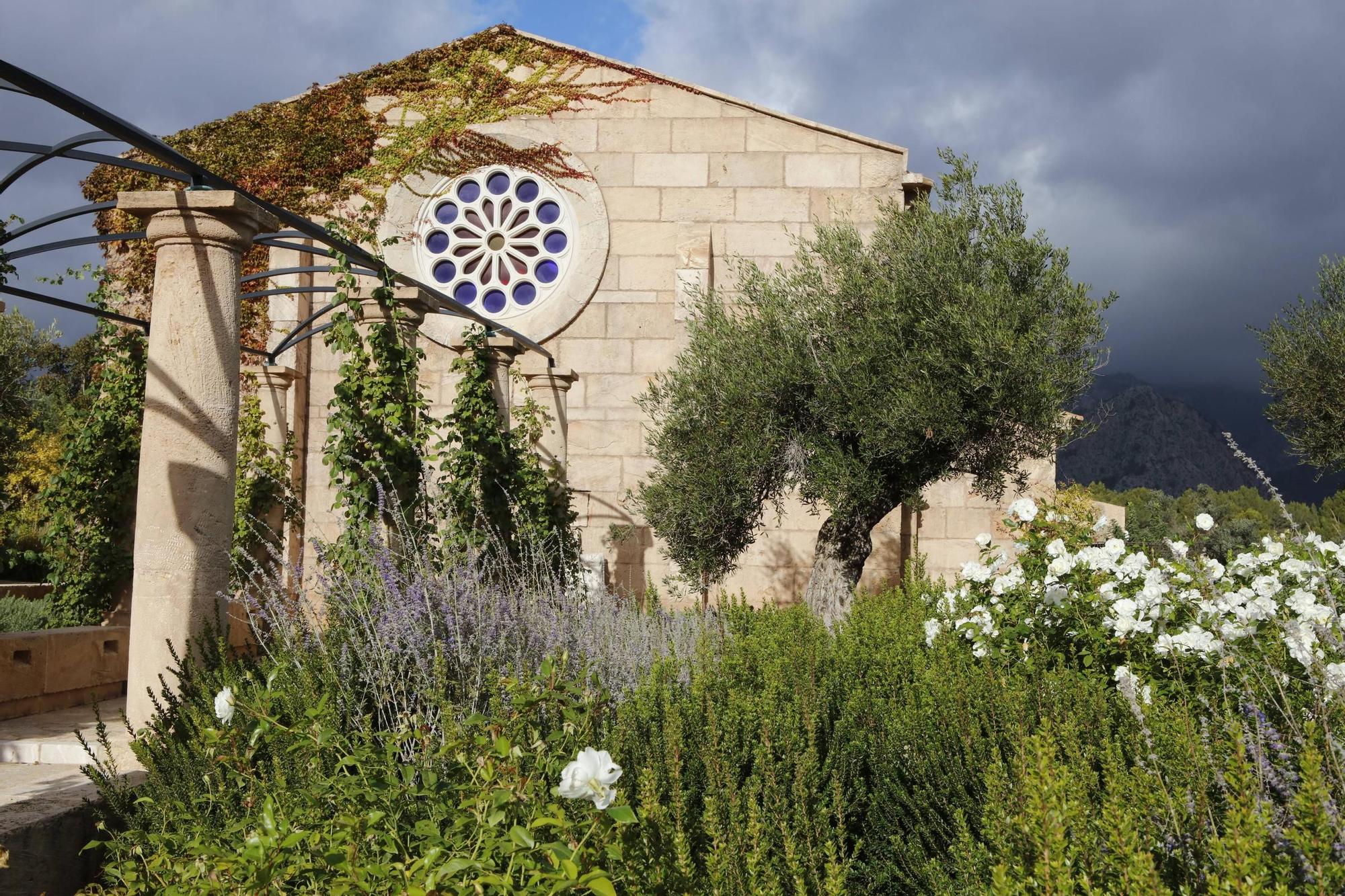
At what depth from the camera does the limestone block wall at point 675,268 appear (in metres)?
11.7

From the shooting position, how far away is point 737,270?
39.0 ft

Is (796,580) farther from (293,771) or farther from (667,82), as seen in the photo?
(293,771)

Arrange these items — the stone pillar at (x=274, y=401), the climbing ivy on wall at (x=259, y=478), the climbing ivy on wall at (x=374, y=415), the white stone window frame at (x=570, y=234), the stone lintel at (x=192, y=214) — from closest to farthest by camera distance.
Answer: the stone lintel at (x=192, y=214)
the climbing ivy on wall at (x=374, y=415)
the climbing ivy on wall at (x=259, y=478)
the stone pillar at (x=274, y=401)
the white stone window frame at (x=570, y=234)

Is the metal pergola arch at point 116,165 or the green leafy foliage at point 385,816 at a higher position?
the metal pergola arch at point 116,165

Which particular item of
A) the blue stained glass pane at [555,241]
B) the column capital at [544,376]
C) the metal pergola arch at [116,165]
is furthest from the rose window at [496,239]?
the metal pergola arch at [116,165]

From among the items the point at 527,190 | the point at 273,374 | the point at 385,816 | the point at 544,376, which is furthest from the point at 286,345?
the point at 385,816

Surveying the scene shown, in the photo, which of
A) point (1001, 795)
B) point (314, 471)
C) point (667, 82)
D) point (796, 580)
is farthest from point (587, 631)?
point (667, 82)

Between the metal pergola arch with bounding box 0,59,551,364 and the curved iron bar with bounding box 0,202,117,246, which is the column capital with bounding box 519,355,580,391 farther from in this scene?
the curved iron bar with bounding box 0,202,117,246

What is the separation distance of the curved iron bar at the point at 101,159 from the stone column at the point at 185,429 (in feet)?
1.37

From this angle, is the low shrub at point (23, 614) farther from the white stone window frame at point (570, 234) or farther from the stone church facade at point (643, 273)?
the white stone window frame at point (570, 234)

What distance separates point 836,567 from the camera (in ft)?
29.9

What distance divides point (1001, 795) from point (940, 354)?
6.11 metres

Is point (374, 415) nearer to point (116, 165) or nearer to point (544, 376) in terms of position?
point (116, 165)

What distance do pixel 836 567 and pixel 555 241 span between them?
6.26m
